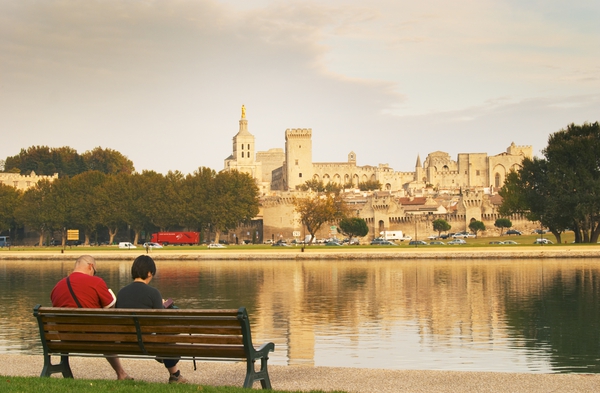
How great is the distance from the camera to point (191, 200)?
95188 mm

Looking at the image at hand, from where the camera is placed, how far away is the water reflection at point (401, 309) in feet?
55.0

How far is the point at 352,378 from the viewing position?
35.5ft

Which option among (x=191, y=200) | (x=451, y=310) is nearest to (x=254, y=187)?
(x=191, y=200)

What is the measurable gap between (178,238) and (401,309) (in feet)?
Result: 230

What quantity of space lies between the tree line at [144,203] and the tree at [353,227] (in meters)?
11.5

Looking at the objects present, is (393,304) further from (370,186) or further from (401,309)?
(370,186)

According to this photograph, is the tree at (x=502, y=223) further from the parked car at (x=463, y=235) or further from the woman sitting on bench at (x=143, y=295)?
the woman sitting on bench at (x=143, y=295)

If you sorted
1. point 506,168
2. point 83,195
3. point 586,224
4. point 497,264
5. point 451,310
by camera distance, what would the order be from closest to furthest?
1. point 451,310
2. point 497,264
3. point 586,224
4. point 83,195
5. point 506,168

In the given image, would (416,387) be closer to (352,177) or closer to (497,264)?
(497,264)

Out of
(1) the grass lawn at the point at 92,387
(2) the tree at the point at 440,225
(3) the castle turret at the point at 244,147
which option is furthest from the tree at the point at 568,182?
(3) the castle turret at the point at 244,147

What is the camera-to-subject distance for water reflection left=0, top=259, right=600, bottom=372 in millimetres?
16766

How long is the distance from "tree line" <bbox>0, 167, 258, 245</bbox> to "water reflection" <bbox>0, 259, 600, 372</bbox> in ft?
149

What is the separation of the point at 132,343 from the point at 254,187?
299ft

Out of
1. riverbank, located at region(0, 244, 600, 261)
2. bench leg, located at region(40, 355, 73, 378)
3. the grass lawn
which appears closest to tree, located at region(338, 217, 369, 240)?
riverbank, located at region(0, 244, 600, 261)
